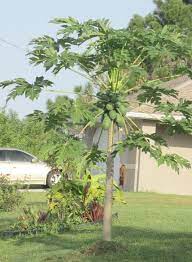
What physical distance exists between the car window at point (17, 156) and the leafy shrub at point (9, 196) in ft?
28.0

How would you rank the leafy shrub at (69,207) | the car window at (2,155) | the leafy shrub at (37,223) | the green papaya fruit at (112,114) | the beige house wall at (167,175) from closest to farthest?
the green papaya fruit at (112,114)
the leafy shrub at (37,223)
the leafy shrub at (69,207)
the beige house wall at (167,175)
the car window at (2,155)

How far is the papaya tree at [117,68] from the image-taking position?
8328 mm

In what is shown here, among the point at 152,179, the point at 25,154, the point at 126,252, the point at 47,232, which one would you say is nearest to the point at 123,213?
the point at 47,232

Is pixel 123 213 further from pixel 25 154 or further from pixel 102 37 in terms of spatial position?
pixel 25 154

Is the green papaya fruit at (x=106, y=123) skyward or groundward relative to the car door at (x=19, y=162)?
groundward

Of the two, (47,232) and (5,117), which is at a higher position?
A: (5,117)

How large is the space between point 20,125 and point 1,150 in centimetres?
566

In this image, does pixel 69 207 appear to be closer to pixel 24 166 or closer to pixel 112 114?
pixel 112 114

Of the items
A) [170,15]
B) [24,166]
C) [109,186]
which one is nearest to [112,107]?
[109,186]

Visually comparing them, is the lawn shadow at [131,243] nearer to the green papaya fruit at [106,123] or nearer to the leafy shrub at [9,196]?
the green papaya fruit at [106,123]

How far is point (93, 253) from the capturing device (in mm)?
9094

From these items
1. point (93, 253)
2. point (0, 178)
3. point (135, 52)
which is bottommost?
point (93, 253)

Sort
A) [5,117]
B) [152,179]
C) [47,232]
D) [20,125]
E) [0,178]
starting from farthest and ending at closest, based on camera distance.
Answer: [20,125], [5,117], [152,179], [0,178], [47,232]

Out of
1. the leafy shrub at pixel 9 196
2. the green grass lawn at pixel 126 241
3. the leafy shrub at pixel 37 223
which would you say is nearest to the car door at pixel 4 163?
the leafy shrub at pixel 9 196
